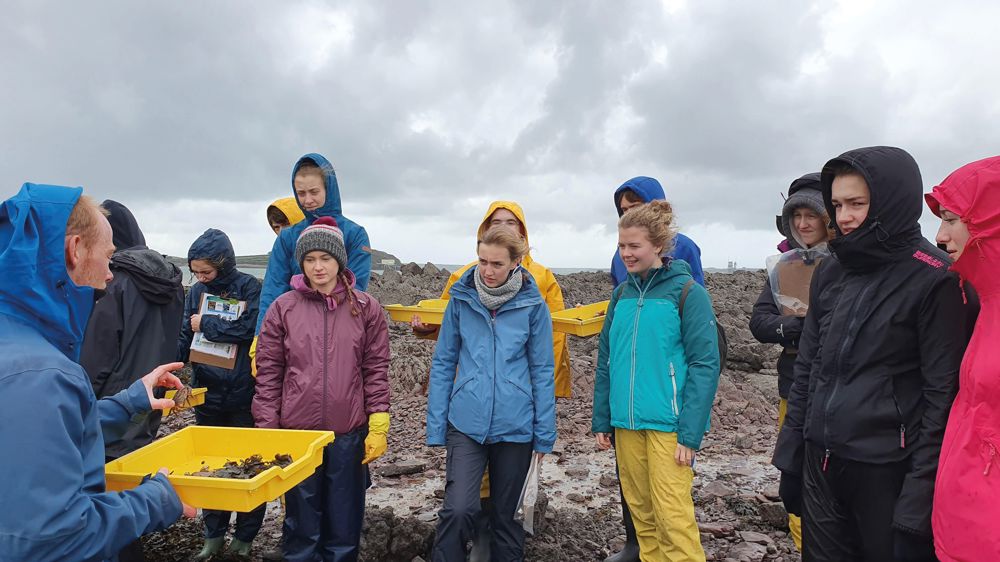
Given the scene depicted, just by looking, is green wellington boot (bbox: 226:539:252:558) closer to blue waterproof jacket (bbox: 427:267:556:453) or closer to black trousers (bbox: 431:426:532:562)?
black trousers (bbox: 431:426:532:562)

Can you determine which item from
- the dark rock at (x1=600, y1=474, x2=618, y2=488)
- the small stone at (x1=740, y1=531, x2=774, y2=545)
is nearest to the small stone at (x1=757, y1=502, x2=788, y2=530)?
the small stone at (x1=740, y1=531, x2=774, y2=545)

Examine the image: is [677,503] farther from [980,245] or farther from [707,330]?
[980,245]

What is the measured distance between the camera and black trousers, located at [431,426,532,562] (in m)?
3.27

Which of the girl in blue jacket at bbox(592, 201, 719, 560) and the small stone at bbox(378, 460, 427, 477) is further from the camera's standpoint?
the small stone at bbox(378, 460, 427, 477)

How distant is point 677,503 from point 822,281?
4.33 ft

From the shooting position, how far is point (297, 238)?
4.20 metres

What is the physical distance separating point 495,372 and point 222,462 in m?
1.40

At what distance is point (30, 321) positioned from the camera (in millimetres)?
1752

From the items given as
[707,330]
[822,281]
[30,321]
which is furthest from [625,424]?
[30,321]

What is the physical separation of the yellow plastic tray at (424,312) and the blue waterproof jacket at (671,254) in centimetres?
123

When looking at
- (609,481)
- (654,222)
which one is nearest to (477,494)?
(654,222)

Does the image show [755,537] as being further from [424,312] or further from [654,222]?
[424,312]

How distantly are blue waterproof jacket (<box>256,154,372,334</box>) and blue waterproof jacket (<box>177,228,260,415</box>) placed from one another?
307 mm

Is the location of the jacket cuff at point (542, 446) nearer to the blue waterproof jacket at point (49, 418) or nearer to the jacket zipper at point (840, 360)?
the jacket zipper at point (840, 360)
